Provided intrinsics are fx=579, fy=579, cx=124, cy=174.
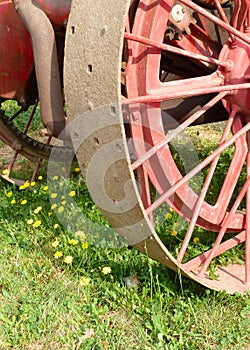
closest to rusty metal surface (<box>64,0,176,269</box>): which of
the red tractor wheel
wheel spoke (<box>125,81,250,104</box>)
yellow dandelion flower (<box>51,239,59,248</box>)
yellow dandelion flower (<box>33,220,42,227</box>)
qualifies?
the red tractor wheel

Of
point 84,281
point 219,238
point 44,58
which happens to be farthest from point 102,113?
point 84,281

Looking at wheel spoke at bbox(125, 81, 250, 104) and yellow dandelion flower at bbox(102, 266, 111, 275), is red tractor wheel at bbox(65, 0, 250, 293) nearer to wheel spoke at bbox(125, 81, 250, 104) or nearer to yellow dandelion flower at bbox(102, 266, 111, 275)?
wheel spoke at bbox(125, 81, 250, 104)

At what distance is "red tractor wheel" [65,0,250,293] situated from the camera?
184 cm

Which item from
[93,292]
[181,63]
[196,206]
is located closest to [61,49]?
[181,63]

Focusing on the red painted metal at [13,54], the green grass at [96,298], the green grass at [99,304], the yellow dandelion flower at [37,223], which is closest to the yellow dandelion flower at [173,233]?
the green grass at [96,298]

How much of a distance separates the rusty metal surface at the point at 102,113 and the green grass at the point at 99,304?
1.06ft

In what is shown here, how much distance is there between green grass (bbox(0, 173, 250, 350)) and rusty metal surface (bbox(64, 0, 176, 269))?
1.06ft

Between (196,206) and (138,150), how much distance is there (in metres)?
0.31

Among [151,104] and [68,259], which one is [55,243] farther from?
[151,104]

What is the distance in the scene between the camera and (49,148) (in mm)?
3195

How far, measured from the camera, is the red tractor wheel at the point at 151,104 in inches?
72.6

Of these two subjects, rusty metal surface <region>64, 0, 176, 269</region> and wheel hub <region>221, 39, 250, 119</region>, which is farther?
wheel hub <region>221, 39, 250, 119</region>

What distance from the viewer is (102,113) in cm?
184

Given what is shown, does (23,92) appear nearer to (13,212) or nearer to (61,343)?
(13,212)
